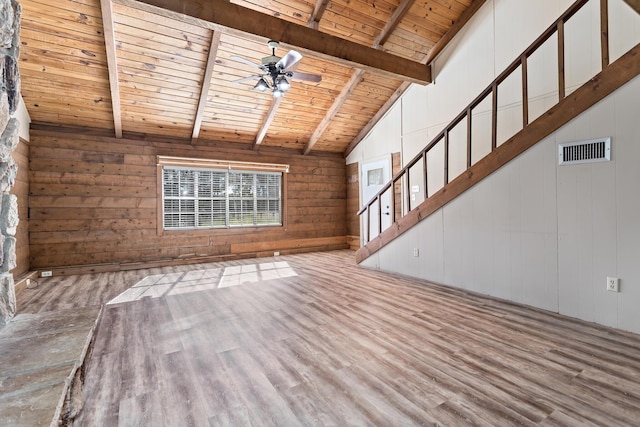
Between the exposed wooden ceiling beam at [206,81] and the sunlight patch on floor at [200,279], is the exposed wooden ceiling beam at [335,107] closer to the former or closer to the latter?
the exposed wooden ceiling beam at [206,81]

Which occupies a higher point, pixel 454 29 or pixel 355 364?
pixel 454 29

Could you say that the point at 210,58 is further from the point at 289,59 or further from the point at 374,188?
the point at 374,188

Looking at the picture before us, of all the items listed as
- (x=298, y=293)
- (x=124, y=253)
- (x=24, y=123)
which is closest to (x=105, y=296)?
(x=124, y=253)

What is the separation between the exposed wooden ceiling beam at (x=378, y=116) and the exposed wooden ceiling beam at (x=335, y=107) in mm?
1067

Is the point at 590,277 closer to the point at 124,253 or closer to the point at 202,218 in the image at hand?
the point at 202,218

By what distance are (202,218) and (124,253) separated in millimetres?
1535

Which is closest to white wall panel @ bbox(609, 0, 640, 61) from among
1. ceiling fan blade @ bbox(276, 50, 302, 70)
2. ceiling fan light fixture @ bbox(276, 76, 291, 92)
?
ceiling fan blade @ bbox(276, 50, 302, 70)

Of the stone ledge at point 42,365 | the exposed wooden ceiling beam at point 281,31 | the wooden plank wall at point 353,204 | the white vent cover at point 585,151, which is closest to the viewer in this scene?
the stone ledge at point 42,365

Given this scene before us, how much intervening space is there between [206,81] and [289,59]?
70.2 inches

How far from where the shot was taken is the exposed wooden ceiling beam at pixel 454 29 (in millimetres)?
5176

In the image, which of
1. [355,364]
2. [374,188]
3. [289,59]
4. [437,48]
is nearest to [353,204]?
[374,188]

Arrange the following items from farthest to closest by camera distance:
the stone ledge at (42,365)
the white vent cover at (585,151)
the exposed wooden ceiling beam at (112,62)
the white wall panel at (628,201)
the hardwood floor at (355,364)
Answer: the exposed wooden ceiling beam at (112,62) < the white vent cover at (585,151) < the white wall panel at (628,201) < the hardwood floor at (355,364) < the stone ledge at (42,365)

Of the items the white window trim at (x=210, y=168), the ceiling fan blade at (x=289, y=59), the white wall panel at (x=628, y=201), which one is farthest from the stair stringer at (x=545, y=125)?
the white window trim at (x=210, y=168)

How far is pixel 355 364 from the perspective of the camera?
2.22m
